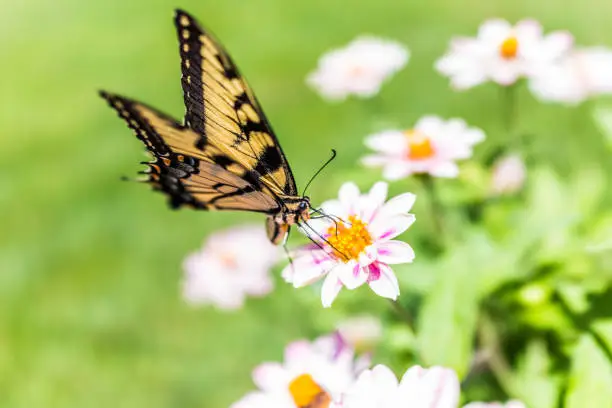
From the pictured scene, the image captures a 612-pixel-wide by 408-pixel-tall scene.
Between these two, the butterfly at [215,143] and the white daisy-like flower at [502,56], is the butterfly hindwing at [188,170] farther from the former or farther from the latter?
the white daisy-like flower at [502,56]

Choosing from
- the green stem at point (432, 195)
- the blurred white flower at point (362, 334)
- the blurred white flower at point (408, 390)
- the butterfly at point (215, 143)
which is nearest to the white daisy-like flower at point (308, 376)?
the blurred white flower at point (408, 390)

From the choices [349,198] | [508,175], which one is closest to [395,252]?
[349,198]

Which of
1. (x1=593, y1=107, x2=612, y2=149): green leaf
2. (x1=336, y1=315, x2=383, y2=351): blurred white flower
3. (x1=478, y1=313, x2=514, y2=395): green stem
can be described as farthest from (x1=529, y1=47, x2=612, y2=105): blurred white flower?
(x1=336, y1=315, x2=383, y2=351): blurred white flower

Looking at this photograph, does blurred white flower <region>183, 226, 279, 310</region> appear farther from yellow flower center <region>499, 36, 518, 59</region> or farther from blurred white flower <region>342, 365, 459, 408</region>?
blurred white flower <region>342, 365, 459, 408</region>

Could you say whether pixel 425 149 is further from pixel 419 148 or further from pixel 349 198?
pixel 349 198

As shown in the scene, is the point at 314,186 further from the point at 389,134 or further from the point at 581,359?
the point at 581,359
